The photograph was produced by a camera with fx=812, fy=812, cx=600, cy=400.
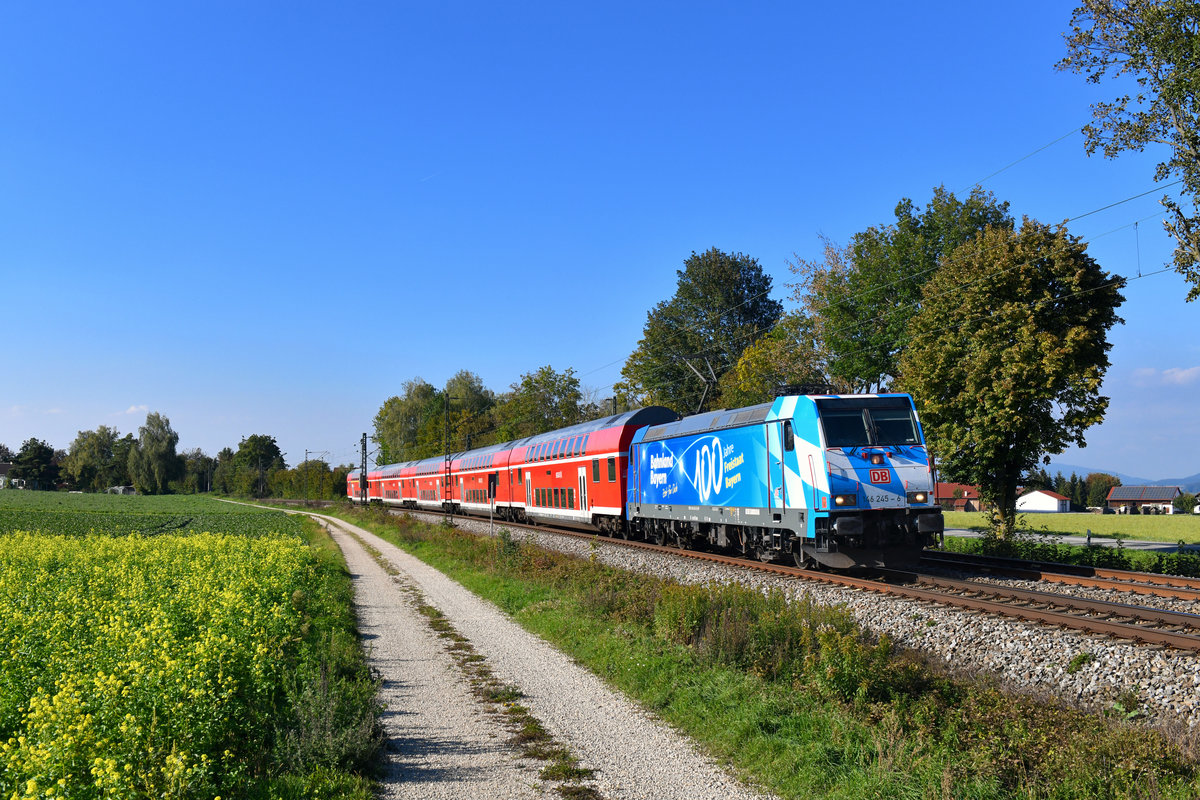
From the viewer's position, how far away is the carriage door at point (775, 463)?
60.7ft

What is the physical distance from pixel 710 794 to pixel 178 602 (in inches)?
293

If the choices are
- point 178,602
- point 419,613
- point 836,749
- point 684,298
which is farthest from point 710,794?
point 684,298

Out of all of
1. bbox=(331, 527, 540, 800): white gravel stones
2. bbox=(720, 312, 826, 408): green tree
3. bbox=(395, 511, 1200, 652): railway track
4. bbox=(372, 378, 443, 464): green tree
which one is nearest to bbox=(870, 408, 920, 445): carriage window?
bbox=(395, 511, 1200, 652): railway track

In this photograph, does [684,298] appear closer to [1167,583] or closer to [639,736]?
[1167,583]

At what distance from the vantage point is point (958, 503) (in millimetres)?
120312

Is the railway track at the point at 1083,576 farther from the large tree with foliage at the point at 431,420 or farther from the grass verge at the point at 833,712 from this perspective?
the large tree with foliage at the point at 431,420

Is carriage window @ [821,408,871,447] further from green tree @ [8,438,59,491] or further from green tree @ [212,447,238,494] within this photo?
green tree @ [8,438,59,491]

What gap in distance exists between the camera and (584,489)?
33438 mm

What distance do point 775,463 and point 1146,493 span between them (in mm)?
127968

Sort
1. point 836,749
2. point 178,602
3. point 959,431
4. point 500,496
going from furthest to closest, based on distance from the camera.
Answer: point 500,496 < point 959,431 < point 178,602 < point 836,749

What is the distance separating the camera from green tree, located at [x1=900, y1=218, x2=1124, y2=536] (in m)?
24.9

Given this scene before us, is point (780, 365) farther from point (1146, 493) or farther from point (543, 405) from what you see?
point (1146, 493)

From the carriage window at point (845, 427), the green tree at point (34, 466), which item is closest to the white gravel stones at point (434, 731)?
the carriage window at point (845, 427)

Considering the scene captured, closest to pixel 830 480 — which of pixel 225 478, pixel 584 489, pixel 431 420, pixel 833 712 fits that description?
pixel 833 712
